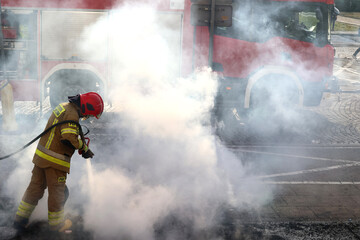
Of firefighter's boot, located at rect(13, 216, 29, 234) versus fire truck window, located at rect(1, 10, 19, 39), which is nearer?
firefighter's boot, located at rect(13, 216, 29, 234)

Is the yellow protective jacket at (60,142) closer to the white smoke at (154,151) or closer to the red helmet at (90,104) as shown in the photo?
the red helmet at (90,104)

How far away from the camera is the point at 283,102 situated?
1030cm

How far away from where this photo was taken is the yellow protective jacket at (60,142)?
188 inches

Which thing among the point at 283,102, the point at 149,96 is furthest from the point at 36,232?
the point at 283,102

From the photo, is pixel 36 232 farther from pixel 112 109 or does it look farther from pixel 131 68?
pixel 112 109

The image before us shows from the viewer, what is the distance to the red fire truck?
32.3 feet

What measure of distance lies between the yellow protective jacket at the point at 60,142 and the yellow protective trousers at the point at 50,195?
0.29 feet

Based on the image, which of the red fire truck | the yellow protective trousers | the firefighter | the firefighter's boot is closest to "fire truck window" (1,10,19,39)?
the red fire truck

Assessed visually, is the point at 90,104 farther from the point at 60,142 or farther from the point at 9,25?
the point at 9,25

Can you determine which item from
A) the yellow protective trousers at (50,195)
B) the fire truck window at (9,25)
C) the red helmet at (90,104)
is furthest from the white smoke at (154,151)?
the fire truck window at (9,25)

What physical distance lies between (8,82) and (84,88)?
63.8 inches

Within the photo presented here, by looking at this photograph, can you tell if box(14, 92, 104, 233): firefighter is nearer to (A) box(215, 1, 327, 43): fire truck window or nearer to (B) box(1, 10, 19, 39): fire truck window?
(A) box(215, 1, 327, 43): fire truck window

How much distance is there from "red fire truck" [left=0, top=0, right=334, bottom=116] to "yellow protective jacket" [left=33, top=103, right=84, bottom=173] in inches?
207

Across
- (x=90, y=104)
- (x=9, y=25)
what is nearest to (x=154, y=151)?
(x=90, y=104)
